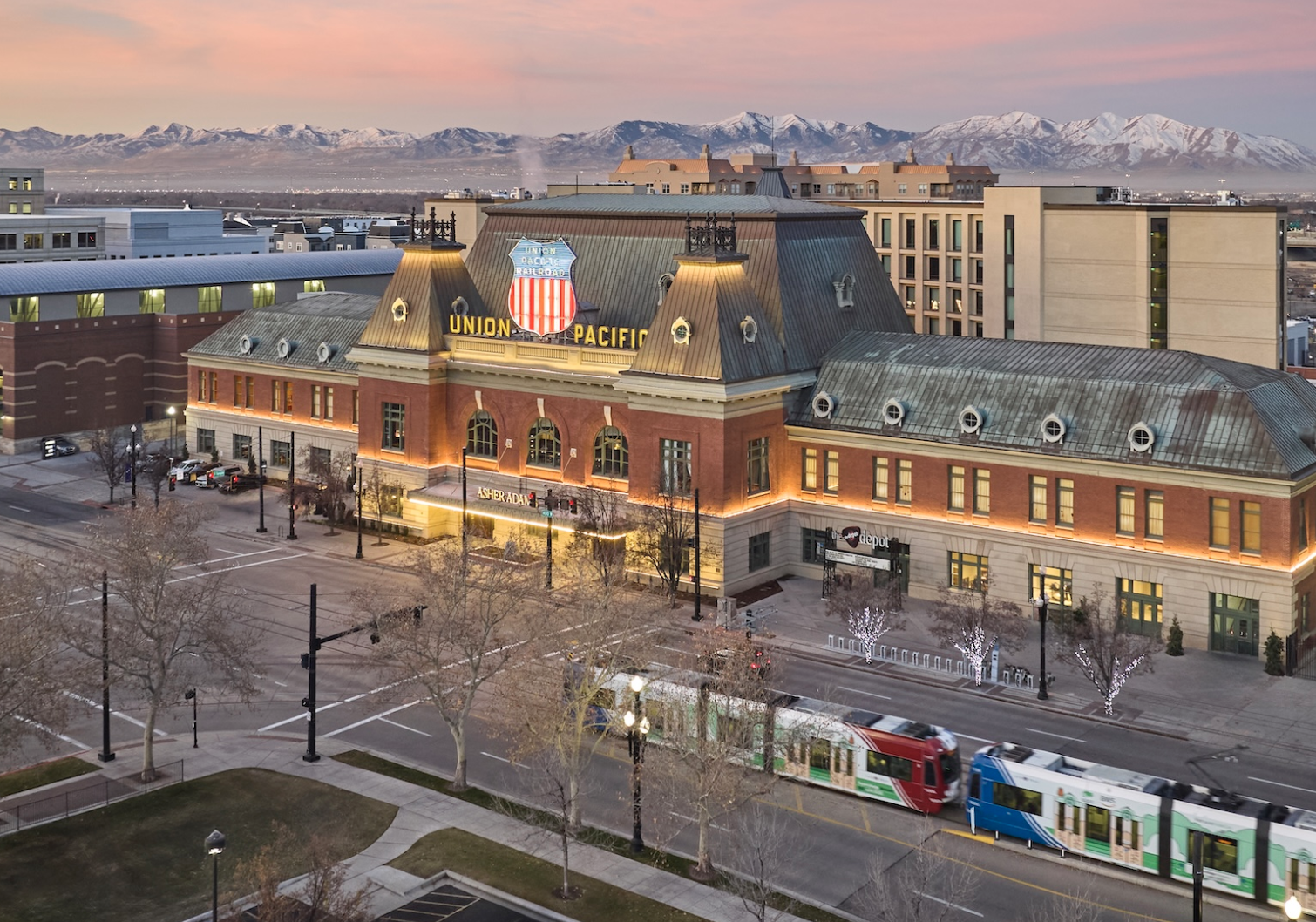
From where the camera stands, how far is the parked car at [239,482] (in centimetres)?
10425

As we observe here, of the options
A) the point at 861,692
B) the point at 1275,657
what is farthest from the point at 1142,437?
the point at 861,692

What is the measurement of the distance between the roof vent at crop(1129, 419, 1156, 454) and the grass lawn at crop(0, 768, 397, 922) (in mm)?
39005

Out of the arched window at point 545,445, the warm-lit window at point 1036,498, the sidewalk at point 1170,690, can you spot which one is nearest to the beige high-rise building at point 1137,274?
the warm-lit window at point 1036,498

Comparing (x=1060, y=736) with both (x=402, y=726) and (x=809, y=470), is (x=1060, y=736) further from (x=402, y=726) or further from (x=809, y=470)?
(x=809, y=470)

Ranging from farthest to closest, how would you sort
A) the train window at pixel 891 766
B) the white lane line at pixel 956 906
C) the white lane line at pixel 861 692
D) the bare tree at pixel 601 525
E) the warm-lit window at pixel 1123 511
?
the bare tree at pixel 601 525, the warm-lit window at pixel 1123 511, the white lane line at pixel 861 692, the train window at pixel 891 766, the white lane line at pixel 956 906

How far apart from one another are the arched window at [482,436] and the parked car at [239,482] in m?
19.4

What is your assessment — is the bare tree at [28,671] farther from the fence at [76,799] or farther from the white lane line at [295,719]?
the white lane line at [295,719]

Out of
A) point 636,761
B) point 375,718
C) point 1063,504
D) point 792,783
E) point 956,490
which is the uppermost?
point 956,490

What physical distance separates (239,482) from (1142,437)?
6283cm

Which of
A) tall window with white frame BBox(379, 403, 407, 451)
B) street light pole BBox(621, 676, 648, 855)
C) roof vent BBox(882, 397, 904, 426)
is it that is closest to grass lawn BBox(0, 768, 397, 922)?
street light pole BBox(621, 676, 648, 855)

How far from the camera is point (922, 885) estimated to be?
38.3m

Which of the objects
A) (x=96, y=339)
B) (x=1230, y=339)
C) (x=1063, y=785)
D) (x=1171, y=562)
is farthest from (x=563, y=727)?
(x=96, y=339)

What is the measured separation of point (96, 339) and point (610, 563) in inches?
2812

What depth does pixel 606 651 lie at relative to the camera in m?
52.7
